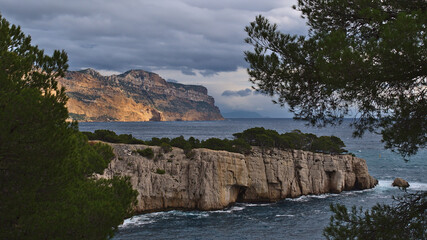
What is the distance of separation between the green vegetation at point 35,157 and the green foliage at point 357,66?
525 cm

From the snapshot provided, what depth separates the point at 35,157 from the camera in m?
6.18

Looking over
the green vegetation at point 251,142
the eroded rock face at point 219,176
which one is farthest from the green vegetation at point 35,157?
the green vegetation at point 251,142

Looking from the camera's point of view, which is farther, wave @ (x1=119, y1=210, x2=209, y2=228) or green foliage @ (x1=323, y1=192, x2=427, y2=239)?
wave @ (x1=119, y1=210, x2=209, y2=228)

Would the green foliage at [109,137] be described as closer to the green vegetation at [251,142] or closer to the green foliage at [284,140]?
the green vegetation at [251,142]

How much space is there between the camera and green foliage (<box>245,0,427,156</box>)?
6285 millimetres

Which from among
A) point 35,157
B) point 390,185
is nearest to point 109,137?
A: point 35,157

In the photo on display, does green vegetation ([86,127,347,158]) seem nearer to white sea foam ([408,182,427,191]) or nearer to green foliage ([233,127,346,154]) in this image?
green foliage ([233,127,346,154])

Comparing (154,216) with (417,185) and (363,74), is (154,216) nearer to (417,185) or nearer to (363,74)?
(363,74)

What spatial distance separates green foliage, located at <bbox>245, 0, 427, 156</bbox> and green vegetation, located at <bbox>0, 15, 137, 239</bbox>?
5253 millimetres

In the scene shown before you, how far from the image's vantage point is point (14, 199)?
6195mm

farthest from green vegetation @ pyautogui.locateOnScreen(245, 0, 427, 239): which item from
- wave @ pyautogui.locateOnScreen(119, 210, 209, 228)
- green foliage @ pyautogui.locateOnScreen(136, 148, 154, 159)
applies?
green foliage @ pyautogui.locateOnScreen(136, 148, 154, 159)

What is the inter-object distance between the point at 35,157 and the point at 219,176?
26.3 meters

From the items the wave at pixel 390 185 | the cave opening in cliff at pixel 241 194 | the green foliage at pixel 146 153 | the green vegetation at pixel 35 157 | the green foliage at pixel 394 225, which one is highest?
the green vegetation at pixel 35 157

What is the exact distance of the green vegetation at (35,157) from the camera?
592 cm
